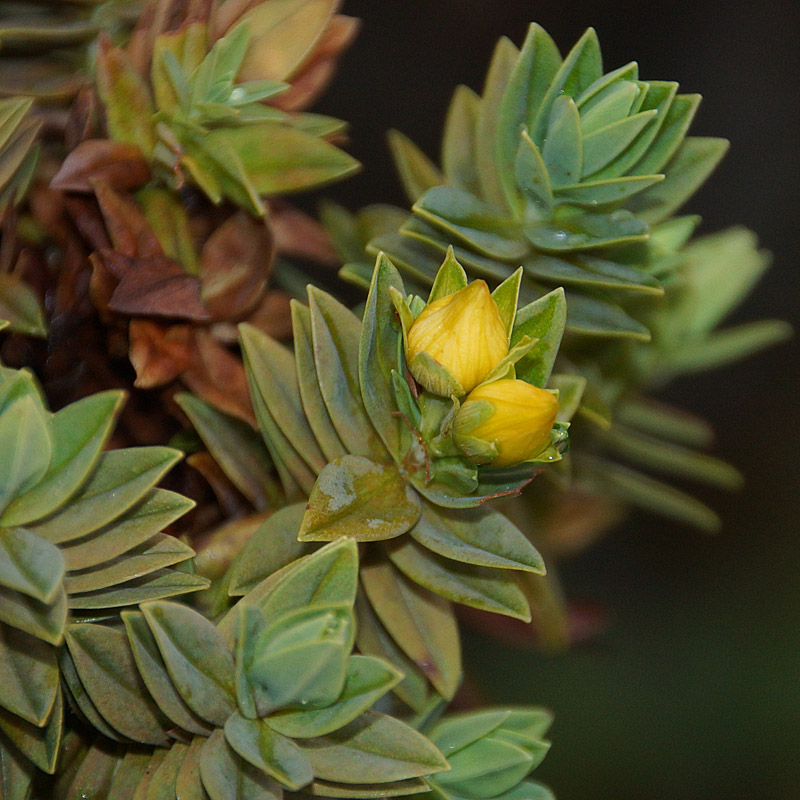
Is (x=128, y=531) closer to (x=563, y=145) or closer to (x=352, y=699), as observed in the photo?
(x=352, y=699)

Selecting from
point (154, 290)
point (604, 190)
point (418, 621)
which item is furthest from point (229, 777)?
point (604, 190)

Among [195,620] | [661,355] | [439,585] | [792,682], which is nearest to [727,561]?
[792,682]

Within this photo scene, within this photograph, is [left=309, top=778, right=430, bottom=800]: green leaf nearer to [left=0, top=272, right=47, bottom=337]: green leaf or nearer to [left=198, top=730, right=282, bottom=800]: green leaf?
[left=198, top=730, right=282, bottom=800]: green leaf

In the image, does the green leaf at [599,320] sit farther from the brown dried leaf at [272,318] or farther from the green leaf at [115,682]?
the green leaf at [115,682]

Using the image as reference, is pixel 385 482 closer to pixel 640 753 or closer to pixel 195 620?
pixel 195 620

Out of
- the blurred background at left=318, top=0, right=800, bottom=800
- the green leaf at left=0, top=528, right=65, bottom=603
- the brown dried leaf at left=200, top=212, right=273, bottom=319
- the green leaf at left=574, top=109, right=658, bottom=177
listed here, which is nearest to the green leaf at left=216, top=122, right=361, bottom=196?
the brown dried leaf at left=200, top=212, right=273, bottom=319

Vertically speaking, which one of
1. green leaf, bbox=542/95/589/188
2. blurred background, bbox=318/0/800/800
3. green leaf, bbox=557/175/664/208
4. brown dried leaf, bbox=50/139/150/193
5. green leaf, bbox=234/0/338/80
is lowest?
blurred background, bbox=318/0/800/800

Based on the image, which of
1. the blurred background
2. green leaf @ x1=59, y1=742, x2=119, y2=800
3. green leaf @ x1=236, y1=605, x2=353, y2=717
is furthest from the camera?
the blurred background
